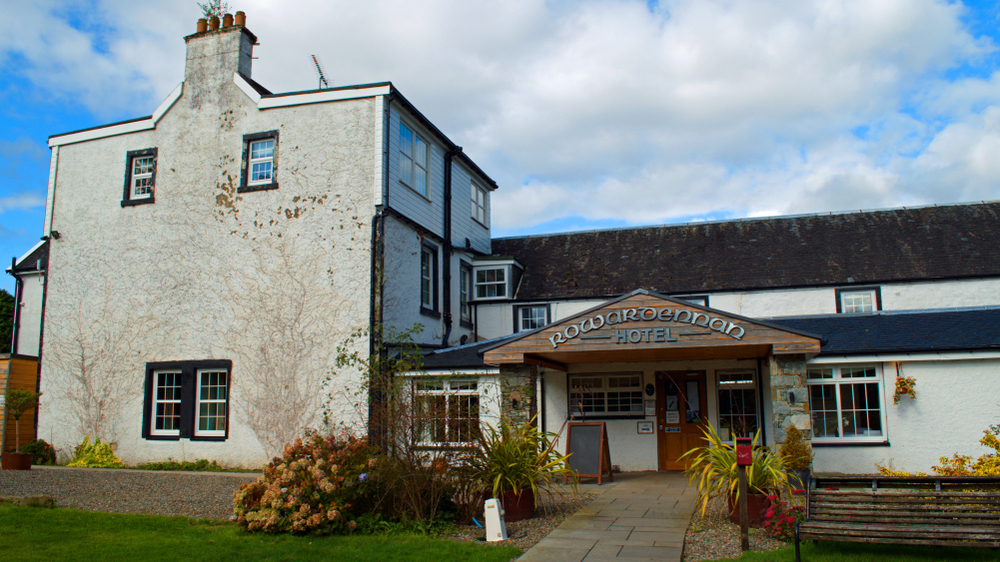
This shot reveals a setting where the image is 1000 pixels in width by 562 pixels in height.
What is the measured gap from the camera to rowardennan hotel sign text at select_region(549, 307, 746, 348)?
10906mm

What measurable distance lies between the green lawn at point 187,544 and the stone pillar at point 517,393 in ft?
14.5

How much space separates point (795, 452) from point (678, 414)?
14.9 ft

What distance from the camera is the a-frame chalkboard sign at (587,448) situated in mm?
12992

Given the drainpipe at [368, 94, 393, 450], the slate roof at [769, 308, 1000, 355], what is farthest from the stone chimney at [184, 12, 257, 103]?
the slate roof at [769, 308, 1000, 355]

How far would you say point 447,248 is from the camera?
19188 millimetres

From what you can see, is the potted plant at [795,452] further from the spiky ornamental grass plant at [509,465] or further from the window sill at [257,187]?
the window sill at [257,187]

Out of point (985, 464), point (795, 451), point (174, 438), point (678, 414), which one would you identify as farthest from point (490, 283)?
point (985, 464)

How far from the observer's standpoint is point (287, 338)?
52.5ft

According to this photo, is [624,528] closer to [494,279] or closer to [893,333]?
[893,333]

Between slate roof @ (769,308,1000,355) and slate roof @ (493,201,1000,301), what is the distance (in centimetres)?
278

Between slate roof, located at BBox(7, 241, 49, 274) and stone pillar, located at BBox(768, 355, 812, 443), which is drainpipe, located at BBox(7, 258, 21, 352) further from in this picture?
stone pillar, located at BBox(768, 355, 812, 443)

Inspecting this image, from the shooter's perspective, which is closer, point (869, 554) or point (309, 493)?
point (869, 554)

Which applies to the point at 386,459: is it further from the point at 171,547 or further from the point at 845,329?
the point at 845,329

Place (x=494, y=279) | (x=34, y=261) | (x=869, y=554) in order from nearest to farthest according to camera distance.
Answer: (x=869, y=554) < (x=494, y=279) < (x=34, y=261)
